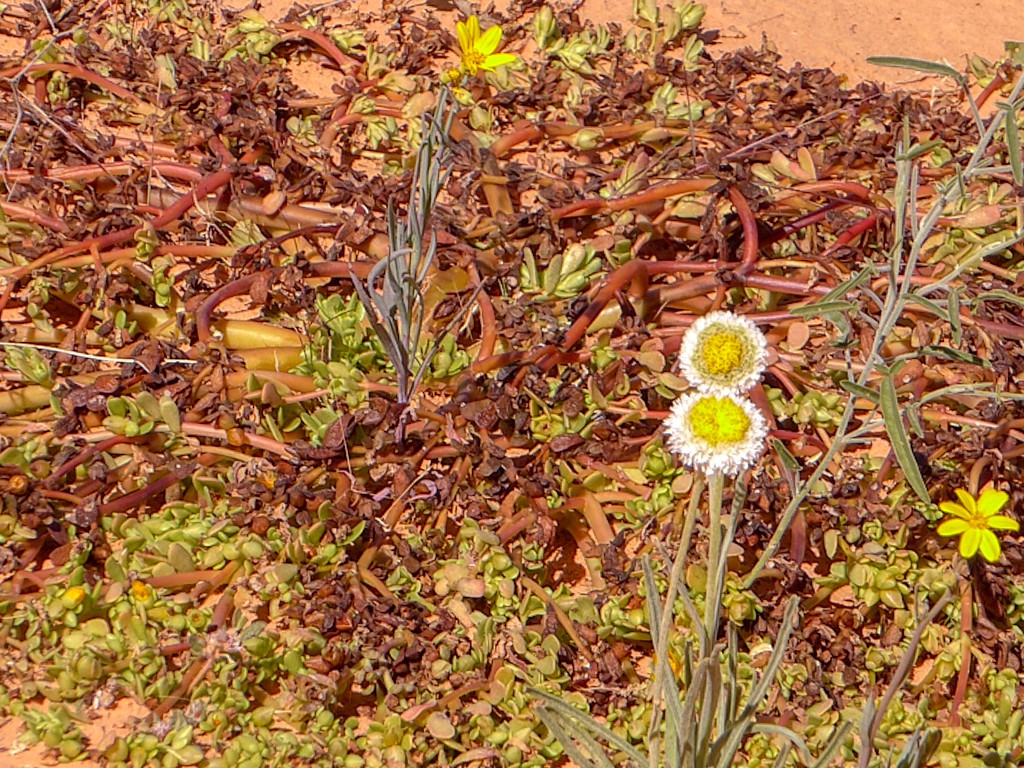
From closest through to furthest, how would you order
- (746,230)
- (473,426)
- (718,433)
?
(718,433)
(473,426)
(746,230)

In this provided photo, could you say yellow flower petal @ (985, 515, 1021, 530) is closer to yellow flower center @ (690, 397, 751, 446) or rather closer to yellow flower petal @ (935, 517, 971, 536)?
yellow flower petal @ (935, 517, 971, 536)

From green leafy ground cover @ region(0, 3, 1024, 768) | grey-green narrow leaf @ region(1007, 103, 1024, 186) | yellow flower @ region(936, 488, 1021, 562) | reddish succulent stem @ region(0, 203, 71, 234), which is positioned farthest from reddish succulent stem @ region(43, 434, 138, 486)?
grey-green narrow leaf @ region(1007, 103, 1024, 186)

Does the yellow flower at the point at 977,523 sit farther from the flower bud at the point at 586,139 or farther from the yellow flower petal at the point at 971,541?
the flower bud at the point at 586,139

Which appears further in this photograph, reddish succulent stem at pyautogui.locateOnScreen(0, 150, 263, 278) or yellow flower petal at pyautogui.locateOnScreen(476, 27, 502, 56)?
reddish succulent stem at pyautogui.locateOnScreen(0, 150, 263, 278)

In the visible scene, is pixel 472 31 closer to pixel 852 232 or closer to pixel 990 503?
pixel 852 232

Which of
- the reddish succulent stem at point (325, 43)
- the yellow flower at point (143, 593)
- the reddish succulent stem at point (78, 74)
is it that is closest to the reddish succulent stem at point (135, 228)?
the reddish succulent stem at point (78, 74)

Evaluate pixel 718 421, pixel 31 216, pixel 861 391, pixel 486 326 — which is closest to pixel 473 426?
pixel 486 326
